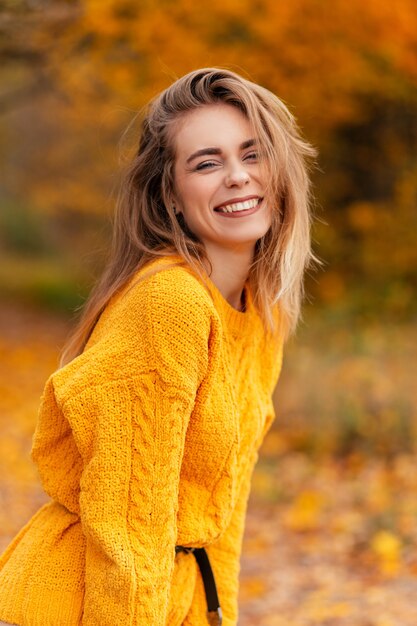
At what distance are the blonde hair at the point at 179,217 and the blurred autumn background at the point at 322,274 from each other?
0.49 m

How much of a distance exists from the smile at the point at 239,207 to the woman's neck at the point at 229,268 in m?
0.10

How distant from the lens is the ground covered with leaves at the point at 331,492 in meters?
4.50

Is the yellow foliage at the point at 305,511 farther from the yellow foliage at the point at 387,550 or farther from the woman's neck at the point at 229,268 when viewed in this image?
the woman's neck at the point at 229,268

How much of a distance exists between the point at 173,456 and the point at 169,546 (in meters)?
0.18

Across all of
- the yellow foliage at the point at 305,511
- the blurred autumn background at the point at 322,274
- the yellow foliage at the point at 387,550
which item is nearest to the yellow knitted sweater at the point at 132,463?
the blurred autumn background at the point at 322,274

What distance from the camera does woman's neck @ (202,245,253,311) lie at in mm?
2203

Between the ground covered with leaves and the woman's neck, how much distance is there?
2364 millimetres

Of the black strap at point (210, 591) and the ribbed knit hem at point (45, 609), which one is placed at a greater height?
the ribbed knit hem at point (45, 609)

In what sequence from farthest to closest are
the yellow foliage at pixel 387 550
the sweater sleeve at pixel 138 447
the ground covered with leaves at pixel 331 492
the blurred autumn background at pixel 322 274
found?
the blurred autumn background at pixel 322 274 → the yellow foliage at pixel 387 550 → the ground covered with leaves at pixel 331 492 → the sweater sleeve at pixel 138 447

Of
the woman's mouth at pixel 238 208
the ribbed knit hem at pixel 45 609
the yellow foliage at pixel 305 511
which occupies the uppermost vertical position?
the woman's mouth at pixel 238 208

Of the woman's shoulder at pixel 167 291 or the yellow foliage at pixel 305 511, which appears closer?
the woman's shoulder at pixel 167 291

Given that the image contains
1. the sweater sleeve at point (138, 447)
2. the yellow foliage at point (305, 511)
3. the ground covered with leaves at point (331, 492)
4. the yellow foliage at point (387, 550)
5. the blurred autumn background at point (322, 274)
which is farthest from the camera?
the yellow foliage at point (305, 511)

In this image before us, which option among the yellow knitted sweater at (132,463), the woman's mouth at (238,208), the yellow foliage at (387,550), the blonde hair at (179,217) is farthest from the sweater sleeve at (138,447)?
the yellow foliage at (387,550)

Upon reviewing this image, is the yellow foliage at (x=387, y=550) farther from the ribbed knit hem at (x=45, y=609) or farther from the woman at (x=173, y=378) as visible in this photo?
the ribbed knit hem at (x=45, y=609)
